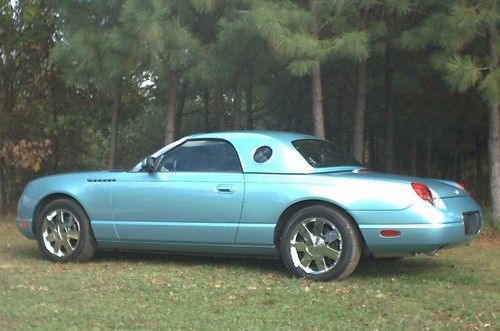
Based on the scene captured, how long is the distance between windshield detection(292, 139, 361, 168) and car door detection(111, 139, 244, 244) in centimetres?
67

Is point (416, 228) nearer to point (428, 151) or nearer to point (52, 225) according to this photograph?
point (52, 225)

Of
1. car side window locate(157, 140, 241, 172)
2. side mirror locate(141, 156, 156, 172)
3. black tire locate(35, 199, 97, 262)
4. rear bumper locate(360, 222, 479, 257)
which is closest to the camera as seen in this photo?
rear bumper locate(360, 222, 479, 257)

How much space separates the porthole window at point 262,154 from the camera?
769cm

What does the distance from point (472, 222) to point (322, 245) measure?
1.45 meters

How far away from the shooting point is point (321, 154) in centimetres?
798

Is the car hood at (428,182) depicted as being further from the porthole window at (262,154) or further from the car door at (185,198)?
the car door at (185,198)

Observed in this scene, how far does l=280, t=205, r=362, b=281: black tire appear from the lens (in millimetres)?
7070

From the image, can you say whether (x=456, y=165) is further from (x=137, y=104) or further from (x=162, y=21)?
(x=162, y=21)

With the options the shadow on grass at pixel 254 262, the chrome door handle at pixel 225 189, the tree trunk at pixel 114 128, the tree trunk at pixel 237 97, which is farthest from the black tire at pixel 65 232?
the tree trunk at pixel 114 128

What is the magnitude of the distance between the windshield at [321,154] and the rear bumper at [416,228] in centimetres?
90

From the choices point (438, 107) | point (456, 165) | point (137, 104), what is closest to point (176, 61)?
point (137, 104)

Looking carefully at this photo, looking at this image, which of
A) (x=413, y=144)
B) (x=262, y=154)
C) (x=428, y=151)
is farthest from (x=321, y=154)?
(x=428, y=151)

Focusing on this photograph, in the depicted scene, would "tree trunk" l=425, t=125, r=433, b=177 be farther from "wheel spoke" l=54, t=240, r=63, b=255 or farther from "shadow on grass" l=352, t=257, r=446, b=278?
"wheel spoke" l=54, t=240, r=63, b=255

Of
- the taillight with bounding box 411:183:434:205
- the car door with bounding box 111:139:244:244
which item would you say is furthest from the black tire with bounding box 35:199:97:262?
the taillight with bounding box 411:183:434:205
